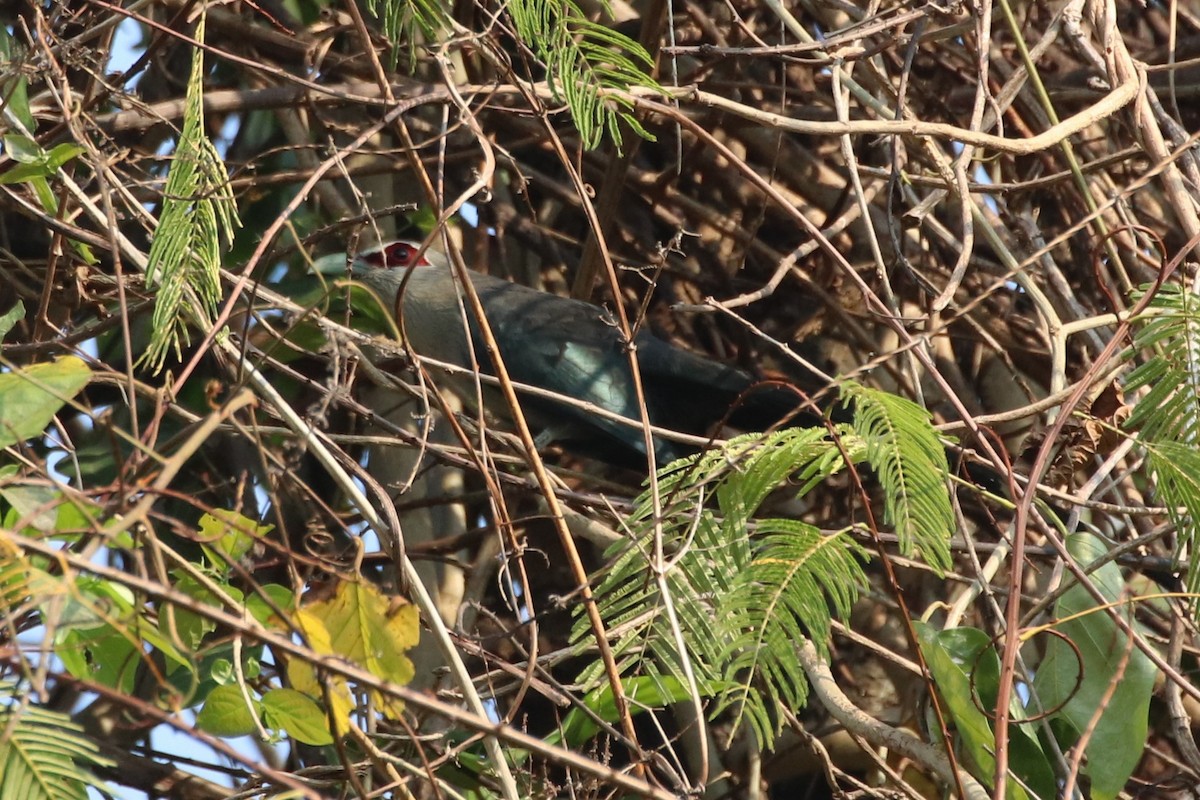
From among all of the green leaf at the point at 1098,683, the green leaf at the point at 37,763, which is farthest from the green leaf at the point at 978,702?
the green leaf at the point at 37,763

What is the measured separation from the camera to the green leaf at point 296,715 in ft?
6.60

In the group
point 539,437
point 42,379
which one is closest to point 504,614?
point 539,437

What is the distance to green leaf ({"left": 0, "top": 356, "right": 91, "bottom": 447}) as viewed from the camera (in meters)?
1.67

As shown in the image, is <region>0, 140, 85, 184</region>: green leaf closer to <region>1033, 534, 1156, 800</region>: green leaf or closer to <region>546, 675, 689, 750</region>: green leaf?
<region>546, 675, 689, 750</region>: green leaf

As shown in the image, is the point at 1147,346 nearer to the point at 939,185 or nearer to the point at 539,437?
the point at 939,185

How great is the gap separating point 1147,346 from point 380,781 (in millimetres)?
1696

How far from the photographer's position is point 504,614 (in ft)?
14.1

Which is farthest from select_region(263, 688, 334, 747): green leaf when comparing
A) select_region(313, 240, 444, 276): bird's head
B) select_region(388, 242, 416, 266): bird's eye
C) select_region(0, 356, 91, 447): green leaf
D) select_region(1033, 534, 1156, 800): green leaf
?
select_region(388, 242, 416, 266): bird's eye

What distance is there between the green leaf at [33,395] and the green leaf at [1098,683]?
61.4 inches

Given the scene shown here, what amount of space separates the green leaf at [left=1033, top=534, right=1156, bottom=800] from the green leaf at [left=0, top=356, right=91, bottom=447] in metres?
1.56

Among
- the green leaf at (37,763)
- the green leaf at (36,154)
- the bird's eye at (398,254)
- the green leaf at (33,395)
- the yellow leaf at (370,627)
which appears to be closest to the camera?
the green leaf at (37,763)

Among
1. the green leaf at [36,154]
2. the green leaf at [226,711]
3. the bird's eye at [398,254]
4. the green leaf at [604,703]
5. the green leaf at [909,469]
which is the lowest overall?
the green leaf at [604,703]

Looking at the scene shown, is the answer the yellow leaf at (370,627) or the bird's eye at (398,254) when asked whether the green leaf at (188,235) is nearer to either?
the yellow leaf at (370,627)

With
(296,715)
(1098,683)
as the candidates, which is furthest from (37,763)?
(1098,683)
